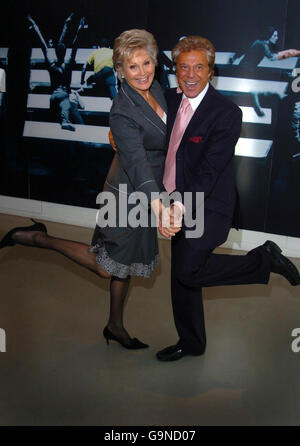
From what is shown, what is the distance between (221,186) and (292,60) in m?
2.09

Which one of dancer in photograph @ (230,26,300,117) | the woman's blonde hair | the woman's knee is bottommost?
the woman's knee

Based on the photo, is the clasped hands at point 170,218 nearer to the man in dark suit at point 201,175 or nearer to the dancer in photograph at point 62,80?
the man in dark suit at point 201,175

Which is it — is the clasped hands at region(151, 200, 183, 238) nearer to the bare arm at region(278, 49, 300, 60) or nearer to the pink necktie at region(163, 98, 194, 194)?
the pink necktie at region(163, 98, 194, 194)

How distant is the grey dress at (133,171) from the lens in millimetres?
2449

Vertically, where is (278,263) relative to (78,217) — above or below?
above

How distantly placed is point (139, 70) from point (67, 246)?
116 centimetres

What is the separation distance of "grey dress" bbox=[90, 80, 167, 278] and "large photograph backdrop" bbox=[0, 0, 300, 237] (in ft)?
5.77

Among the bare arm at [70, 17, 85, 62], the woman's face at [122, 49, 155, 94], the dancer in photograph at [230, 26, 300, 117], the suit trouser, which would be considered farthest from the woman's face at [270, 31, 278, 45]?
the suit trouser

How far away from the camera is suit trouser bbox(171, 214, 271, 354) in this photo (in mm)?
2564

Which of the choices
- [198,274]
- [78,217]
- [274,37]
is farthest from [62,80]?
A: [198,274]

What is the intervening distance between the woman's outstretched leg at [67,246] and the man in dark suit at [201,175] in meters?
0.49

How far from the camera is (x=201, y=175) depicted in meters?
2.45
